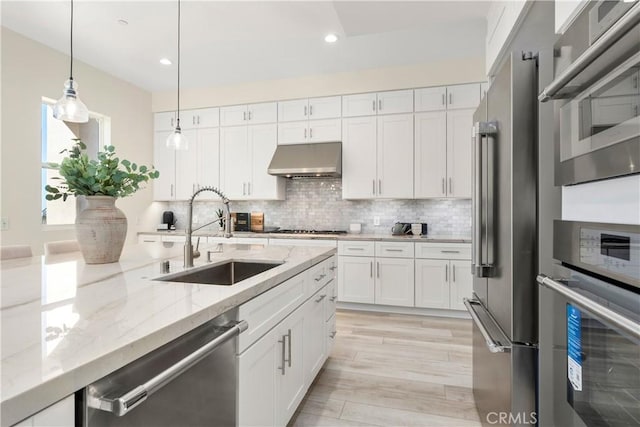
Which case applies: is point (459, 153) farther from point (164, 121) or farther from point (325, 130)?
point (164, 121)

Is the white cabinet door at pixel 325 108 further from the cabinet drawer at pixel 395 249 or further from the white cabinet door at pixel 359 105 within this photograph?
the cabinet drawer at pixel 395 249

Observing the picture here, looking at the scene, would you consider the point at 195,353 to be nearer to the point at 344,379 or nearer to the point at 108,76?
the point at 344,379

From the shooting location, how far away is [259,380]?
1328 mm

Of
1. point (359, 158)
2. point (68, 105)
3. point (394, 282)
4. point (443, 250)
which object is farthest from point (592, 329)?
point (359, 158)

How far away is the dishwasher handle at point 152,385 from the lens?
0.64m

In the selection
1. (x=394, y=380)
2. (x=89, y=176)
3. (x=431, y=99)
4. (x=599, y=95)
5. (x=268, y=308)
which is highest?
(x=431, y=99)

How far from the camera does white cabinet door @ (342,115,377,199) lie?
14.0ft

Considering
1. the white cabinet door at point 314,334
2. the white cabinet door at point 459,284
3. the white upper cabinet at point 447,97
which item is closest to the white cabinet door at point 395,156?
the white upper cabinet at point 447,97

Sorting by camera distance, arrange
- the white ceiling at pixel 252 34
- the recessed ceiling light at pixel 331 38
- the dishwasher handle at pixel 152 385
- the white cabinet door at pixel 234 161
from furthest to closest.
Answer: the white cabinet door at pixel 234 161, the recessed ceiling light at pixel 331 38, the white ceiling at pixel 252 34, the dishwasher handle at pixel 152 385

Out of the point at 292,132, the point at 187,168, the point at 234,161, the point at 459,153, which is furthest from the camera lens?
the point at 187,168

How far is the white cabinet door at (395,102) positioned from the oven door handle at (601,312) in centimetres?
352

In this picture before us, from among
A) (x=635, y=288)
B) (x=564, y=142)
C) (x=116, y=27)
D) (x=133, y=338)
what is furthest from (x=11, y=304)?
(x=116, y=27)

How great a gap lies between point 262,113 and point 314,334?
11.6 feet

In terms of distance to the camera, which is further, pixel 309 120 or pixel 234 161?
pixel 234 161
